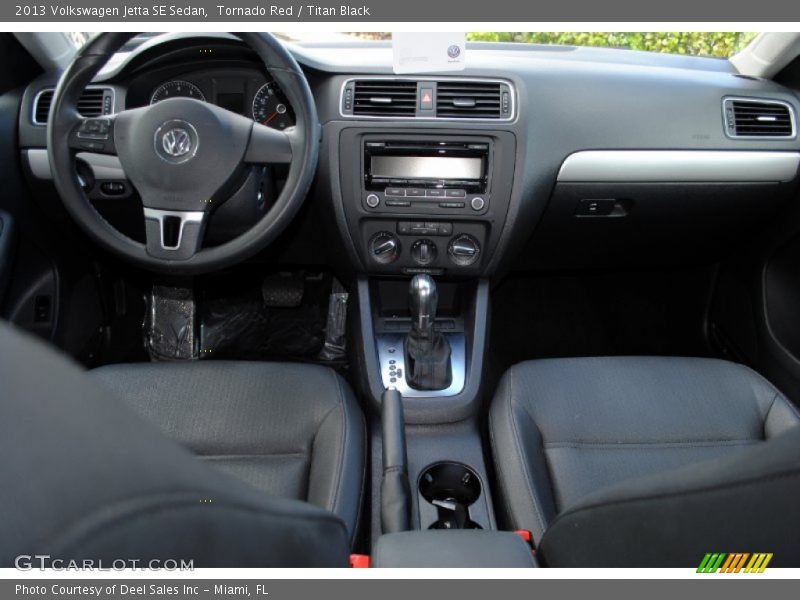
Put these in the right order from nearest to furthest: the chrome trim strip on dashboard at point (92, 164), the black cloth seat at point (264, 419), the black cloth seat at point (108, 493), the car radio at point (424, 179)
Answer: the black cloth seat at point (108, 493), the black cloth seat at point (264, 419), the chrome trim strip on dashboard at point (92, 164), the car radio at point (424, 179)

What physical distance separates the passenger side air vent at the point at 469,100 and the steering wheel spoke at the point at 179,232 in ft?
2.01

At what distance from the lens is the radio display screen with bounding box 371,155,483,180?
5.32 feet

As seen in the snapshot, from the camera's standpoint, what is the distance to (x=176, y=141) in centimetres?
134

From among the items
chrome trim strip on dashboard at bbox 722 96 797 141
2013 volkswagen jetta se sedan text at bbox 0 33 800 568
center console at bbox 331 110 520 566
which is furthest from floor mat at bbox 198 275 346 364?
chrome trim strip on dashboard at bbox 722 96 797 141

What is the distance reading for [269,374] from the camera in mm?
1433

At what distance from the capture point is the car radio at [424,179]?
1.61 metres

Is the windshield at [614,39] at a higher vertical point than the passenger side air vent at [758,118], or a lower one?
higher

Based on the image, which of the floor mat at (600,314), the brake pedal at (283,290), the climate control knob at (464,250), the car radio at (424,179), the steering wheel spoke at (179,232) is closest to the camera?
the steering wheel spoke at (179,232)

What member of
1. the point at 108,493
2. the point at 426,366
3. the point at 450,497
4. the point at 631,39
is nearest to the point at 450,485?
the point at 450,497

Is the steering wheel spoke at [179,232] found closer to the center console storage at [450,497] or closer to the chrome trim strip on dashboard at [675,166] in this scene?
the center console storage at [450,497]

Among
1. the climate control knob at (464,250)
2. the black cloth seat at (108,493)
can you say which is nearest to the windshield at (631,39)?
the climate control knob at (464,250)

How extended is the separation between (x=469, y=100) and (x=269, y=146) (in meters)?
0.50

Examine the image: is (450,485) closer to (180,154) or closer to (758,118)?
(180,154)

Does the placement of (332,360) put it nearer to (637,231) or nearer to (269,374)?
(269,374)
